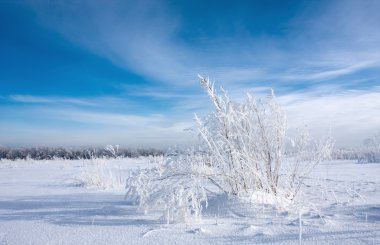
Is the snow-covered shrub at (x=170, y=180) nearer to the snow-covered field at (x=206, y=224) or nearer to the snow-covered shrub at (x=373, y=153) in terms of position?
the snow-covered field at (x=206, y=224)

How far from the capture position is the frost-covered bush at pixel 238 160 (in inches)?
178

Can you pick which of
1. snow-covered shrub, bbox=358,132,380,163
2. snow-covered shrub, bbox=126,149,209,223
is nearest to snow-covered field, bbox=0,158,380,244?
snow-covered shrub, bbox=126,149,209,223

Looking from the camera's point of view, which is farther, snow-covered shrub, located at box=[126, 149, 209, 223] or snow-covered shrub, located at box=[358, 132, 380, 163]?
snow-covered shrub, located at box=[358, 132, 380, 163]

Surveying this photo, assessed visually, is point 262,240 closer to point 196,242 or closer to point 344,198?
point 196,242

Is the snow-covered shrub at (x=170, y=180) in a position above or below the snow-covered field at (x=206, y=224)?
above

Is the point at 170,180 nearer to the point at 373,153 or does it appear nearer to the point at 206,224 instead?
the point at 206,224

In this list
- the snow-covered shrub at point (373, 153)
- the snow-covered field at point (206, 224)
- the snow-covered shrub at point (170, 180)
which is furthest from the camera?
the snow-covered shrub at point (373, 153)

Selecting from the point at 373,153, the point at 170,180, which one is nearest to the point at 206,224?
the point at 170,180

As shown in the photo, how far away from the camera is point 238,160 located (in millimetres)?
4758

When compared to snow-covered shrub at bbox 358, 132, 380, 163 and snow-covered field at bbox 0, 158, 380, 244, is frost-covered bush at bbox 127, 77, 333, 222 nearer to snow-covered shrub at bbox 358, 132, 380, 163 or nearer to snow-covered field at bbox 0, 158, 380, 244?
snow-covered field at bbox 0, 158, 380, 244

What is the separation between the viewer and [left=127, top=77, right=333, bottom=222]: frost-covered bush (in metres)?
4.53

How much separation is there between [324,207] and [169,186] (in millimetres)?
1923

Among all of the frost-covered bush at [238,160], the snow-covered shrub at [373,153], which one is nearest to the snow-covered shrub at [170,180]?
the frost-covered bush at [238,160]

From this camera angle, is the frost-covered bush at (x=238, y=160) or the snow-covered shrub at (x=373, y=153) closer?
the frost-covered bush at (x=238, y=160)
